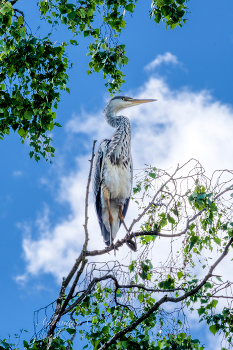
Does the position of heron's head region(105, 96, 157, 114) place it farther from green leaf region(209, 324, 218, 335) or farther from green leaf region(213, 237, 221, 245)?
green leaf region(209, 324, 218, 335)

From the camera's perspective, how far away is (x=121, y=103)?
5281 millimetres

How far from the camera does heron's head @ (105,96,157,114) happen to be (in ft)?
17.1

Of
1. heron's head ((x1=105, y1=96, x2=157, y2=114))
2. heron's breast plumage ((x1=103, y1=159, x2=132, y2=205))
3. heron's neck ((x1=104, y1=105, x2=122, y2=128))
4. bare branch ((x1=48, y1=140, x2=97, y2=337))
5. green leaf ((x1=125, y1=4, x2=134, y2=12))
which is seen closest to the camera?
bare branch ((x1=48, y1=140, x2=97, y2=337))

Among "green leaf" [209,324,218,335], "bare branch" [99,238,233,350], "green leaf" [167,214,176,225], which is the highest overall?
"green leaf" [167,214,176,225]

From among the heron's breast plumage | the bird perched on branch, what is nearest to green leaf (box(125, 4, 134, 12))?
the bird perched on branch

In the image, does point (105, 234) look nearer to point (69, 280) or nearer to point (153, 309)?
point (69, 280)

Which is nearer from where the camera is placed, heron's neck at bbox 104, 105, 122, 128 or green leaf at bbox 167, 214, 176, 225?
green leaf at bbox 167, 214, 176, 225

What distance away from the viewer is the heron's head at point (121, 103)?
5.20 meters

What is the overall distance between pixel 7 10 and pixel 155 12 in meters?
1.46

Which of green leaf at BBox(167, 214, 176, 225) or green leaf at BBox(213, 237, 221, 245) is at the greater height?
green leaf at BBox(167, 214, 176, 225)

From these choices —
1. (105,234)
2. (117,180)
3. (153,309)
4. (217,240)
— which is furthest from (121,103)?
Answer: (153,309)

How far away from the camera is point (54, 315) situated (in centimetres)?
246

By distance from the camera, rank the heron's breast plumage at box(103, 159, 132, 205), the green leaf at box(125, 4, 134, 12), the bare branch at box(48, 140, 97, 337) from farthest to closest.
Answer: the heron's breast plumage at box(103, 159, 132, 205) < the green leaf at box(125, 4, 134, 12) < the bare branch at box(48, 140, 97, 337)

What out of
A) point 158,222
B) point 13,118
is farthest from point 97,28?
point 158,222
